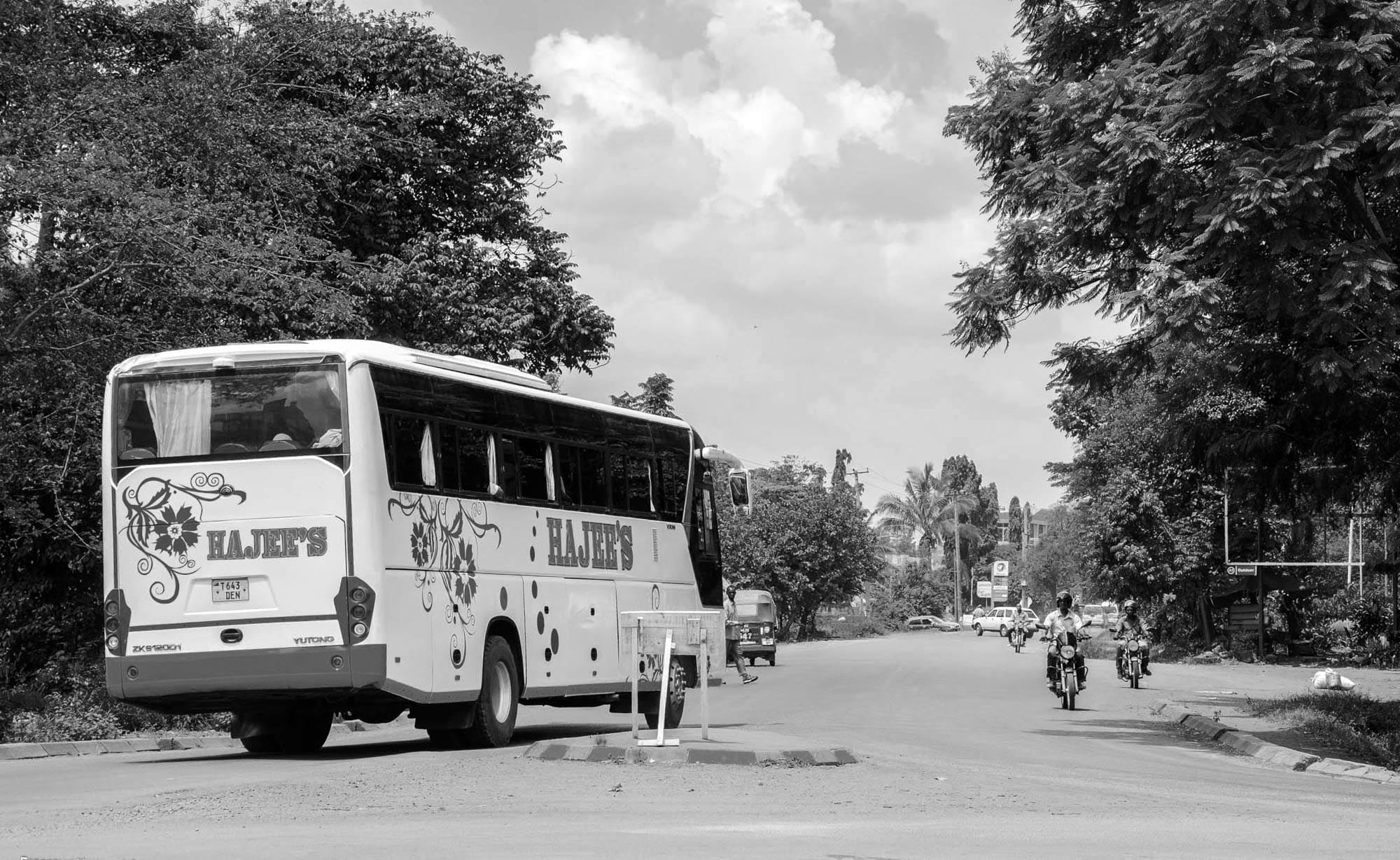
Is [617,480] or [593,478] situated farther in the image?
[617,480]

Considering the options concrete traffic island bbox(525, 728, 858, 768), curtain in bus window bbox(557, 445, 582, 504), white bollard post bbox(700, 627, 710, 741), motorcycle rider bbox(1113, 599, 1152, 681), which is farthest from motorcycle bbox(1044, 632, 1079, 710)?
white bollard post bbox(700, 627, 710, 741)

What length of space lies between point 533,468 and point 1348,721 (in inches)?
435

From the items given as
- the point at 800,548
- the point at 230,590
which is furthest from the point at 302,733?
the point at 800,548

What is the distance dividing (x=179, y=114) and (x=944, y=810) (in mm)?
13913

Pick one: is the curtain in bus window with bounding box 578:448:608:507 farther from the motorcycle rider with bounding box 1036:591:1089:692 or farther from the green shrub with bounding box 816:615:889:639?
the green shrub with bounding box 816:615:889:639


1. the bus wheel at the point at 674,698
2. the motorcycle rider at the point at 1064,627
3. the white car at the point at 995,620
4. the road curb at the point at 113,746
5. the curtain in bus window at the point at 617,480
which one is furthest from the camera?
the white car at the point at 995,620

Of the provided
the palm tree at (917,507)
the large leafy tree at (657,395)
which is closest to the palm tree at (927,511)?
the palm tree at (917,507)

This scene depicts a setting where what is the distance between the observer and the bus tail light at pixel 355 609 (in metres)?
14.6

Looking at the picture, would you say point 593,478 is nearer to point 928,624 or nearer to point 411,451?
point 411,451

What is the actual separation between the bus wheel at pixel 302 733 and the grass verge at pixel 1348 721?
36.3 ft

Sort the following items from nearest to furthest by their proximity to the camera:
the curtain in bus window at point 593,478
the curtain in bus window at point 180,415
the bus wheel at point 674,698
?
1. the curtain in bus window at point 180,415
2. the bus wheel at point 674,698
3. the curtain in bus window at point 593,478

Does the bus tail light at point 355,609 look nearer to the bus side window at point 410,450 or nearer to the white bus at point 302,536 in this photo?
the white bus at point 302,536

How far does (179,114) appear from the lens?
792 inches

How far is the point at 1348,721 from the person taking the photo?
67.1 ft
